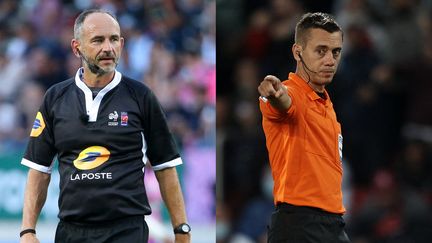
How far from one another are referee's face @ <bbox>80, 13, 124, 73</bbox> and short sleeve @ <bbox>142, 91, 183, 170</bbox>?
318 millimetres

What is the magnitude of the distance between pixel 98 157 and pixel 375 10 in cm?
826

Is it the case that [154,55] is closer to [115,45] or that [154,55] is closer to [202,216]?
[202,216]

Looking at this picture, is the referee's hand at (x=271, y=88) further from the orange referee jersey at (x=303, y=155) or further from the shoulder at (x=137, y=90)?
the shoulder at (x=137, y=90)

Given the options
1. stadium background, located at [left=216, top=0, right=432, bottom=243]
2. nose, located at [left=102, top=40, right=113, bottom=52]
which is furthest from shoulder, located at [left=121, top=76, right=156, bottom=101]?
stadium background, located at [left=216, top=0, right=432, bottom=243]

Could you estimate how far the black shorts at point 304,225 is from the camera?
18.8 ft

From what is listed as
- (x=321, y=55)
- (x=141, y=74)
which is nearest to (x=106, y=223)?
(x=321, y=55)

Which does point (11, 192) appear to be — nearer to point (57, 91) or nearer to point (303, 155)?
point (57, 91)

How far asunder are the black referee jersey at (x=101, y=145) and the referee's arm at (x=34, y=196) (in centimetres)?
6

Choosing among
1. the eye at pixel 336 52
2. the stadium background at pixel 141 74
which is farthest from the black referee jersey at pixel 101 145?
the stadium background at pixel 141 74

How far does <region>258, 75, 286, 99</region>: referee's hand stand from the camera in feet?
17.7

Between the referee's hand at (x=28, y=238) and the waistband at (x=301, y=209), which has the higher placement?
the waistband at (x=301, y=209)

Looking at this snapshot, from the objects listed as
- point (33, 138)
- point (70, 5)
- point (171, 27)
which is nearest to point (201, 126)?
point (171, 27)

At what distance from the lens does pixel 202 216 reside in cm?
1205

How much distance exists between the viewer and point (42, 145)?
237 inches
